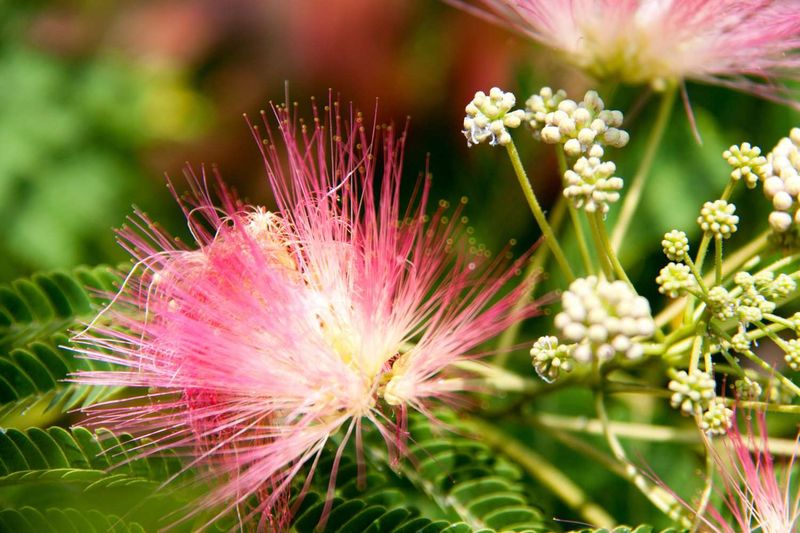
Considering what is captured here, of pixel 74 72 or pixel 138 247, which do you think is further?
pixel 74 72

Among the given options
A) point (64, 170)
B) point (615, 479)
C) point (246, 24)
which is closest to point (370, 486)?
point (615, 479)

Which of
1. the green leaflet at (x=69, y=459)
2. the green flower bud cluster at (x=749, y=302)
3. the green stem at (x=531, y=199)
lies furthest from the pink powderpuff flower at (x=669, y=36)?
the green leaflet at (x=69, y=459)

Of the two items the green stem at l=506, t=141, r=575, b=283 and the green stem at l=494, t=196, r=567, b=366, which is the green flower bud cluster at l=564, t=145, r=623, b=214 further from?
the green stem at l=494, t=196, r=567, b=366

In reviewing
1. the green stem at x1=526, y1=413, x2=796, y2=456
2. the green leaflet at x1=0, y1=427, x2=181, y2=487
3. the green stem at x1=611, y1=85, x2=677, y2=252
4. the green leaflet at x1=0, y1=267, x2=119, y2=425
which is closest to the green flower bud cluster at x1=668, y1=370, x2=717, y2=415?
the green stem at x1=526, y1=413, x2=796, y2=456

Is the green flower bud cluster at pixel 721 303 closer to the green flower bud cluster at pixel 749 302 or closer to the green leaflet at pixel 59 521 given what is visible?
the green flower bud cluster at pixel 749 302

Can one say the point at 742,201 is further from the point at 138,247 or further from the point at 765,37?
the point at 138,247
